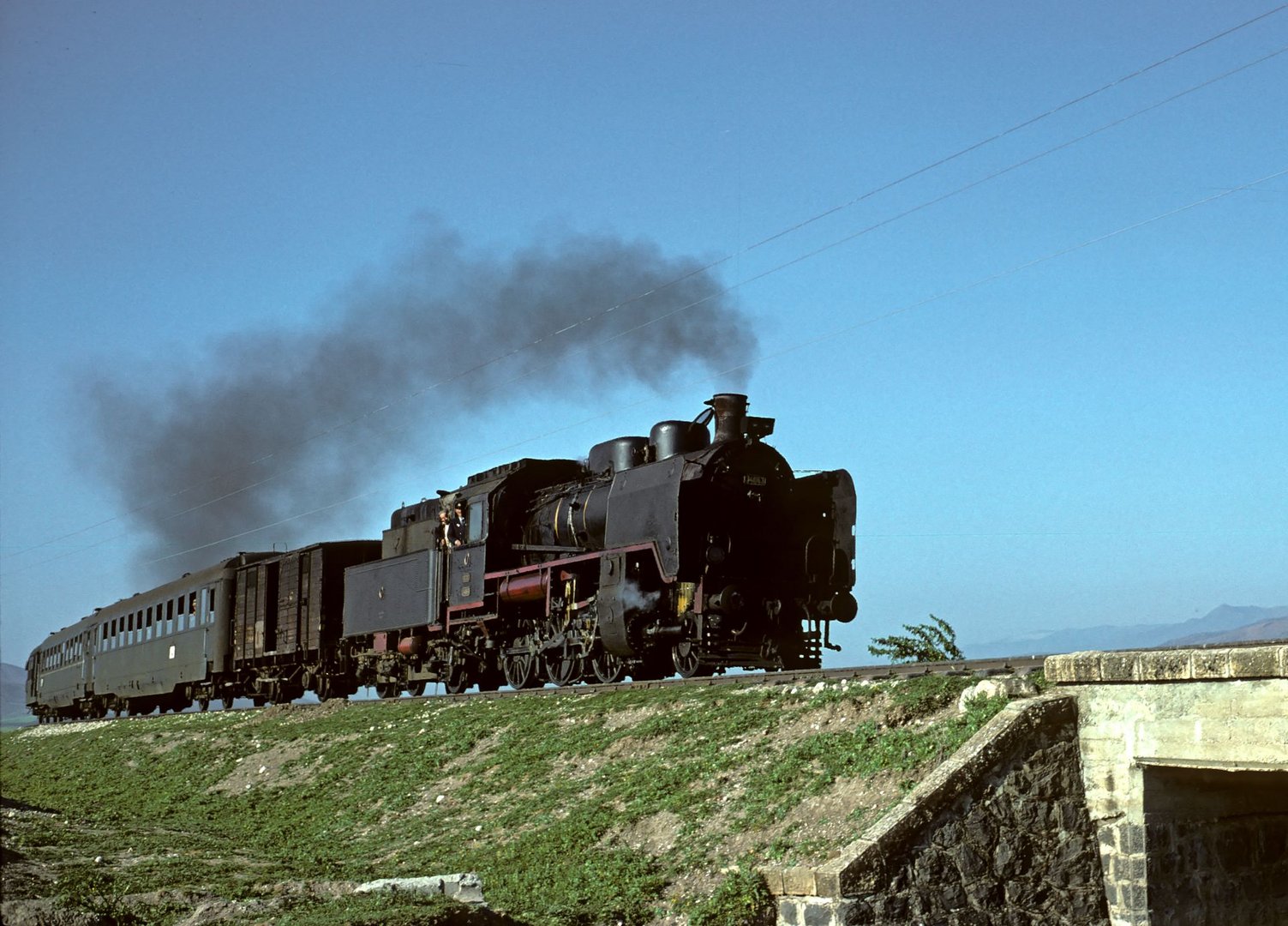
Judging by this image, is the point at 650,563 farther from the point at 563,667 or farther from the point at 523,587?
the point at 523,587

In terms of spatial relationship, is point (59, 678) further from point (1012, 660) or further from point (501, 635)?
point (1012, 660)

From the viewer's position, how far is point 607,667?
20.1 meters

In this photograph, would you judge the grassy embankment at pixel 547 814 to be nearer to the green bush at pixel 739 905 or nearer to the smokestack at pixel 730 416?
the green bush at pixel 739 905

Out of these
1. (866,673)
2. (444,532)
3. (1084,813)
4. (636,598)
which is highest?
(444,532)

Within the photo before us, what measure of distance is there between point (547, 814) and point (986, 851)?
4562 millimetres

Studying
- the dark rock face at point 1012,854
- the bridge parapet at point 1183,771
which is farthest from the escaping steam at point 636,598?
the dark rock face at point 1012,854

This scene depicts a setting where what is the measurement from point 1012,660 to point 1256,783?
8.06 feet

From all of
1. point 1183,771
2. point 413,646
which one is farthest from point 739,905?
point 413,646

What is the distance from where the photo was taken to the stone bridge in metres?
10.3

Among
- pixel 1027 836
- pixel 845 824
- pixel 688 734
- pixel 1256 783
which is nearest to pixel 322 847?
pixel 688 734

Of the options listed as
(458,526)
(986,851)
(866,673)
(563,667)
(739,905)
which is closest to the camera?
(739,905)

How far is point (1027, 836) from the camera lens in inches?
435

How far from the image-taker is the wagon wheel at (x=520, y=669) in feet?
71.9

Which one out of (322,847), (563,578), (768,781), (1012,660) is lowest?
(322,847)
